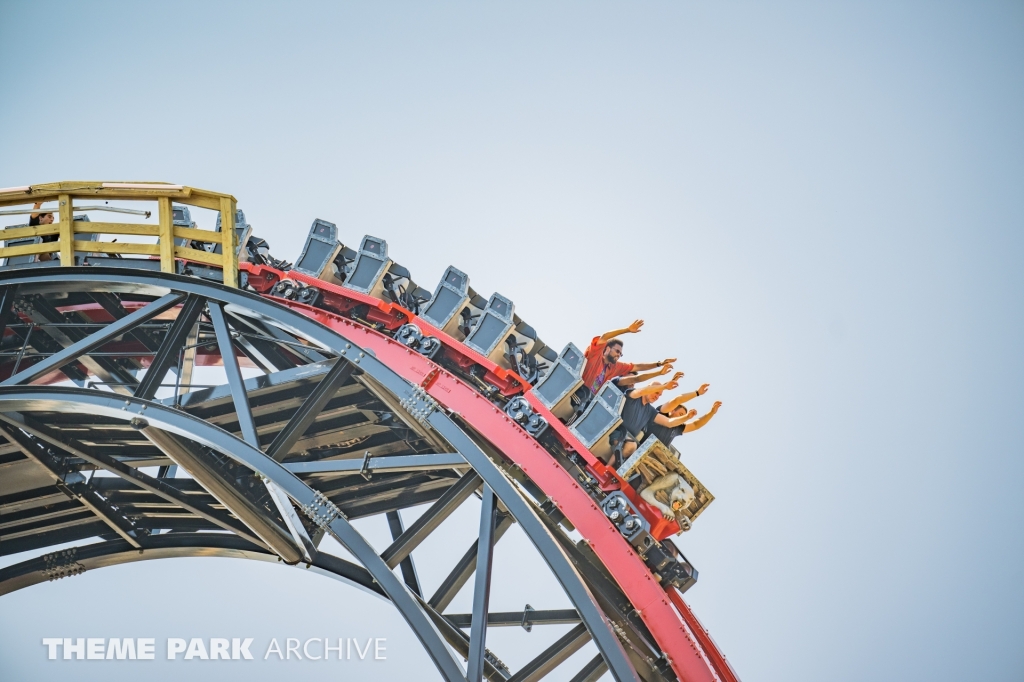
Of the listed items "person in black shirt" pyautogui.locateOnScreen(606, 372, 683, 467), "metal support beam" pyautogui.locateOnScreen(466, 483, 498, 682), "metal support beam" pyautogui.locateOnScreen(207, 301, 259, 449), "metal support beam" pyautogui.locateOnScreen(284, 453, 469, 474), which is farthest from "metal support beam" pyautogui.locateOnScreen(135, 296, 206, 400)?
"person in black shirt" pyautogui.locateOnScreen(606, 372, 683, 467)

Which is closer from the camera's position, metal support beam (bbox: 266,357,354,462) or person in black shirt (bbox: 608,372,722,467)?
metal support beam (bbox: 266,357,354,462)

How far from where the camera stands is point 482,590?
10586mm

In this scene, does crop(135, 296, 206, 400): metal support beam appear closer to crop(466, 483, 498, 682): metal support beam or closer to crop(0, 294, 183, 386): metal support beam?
crop(0, 294, 183, 386): metal support beam

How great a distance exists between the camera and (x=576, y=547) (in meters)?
12.2

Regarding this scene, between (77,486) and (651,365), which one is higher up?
(651,365)

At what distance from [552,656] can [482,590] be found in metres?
2.13

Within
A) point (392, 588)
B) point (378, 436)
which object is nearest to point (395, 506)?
point (378, 436)

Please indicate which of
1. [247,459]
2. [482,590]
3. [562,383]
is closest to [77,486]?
[247,459]

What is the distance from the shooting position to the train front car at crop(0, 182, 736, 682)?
11336 millimetres

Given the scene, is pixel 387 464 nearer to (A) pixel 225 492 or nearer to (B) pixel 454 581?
(B) pixel 454 581

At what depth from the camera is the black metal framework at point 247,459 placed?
11062 mm

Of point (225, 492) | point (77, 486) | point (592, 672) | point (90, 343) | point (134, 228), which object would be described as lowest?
point (77, 486)

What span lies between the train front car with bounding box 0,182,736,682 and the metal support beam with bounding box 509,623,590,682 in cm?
3

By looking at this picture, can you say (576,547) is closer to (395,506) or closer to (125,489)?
(395,506)
